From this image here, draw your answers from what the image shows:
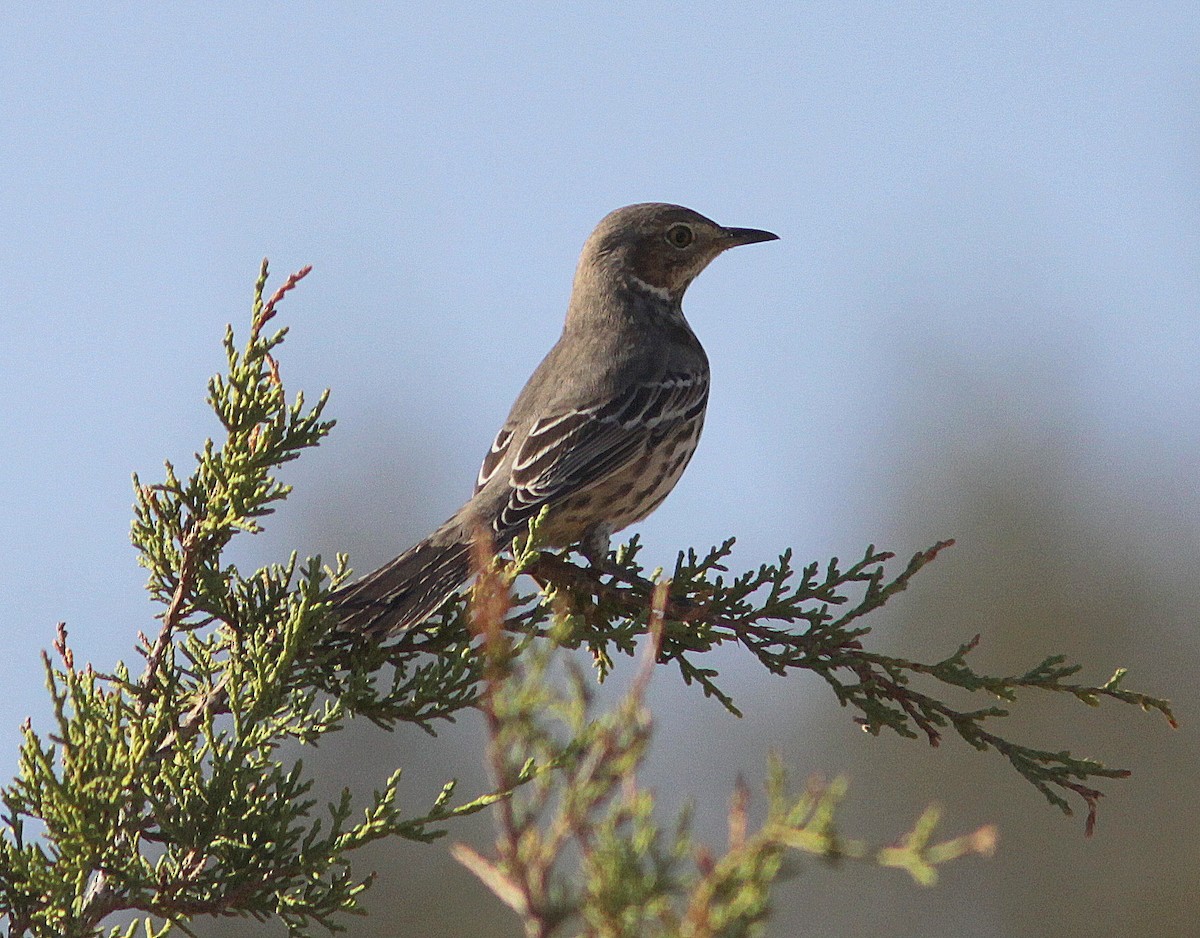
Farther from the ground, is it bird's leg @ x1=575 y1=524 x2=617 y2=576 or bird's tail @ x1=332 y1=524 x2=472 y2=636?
bird's leg @ x1=575 y1=524 x2=617 y2=576

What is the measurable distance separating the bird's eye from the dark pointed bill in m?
0.25

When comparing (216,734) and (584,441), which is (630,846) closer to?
(216,734)

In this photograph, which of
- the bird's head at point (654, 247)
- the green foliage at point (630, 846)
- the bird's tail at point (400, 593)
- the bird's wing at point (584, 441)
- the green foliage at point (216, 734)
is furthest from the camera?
the bird's head at point (654, 247)

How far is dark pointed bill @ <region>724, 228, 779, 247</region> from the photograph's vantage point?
9195mm

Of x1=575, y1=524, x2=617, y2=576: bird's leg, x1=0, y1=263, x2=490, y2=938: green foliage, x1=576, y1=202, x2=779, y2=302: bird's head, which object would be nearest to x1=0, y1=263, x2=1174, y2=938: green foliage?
x1=0, y1=263, x2=490, y2=938: green foliage

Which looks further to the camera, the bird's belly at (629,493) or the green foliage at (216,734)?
the bird's belly at (629,493)

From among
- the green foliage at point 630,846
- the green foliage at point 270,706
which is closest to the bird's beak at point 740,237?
the green foliage at point 270,706

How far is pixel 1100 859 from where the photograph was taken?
19969mm

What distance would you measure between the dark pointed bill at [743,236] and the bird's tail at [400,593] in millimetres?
4138

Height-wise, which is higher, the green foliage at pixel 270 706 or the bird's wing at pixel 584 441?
the bird's wing at pixel 584 441

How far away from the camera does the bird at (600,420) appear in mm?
5762

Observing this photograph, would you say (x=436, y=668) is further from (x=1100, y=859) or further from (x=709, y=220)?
(x=1100, y=859)

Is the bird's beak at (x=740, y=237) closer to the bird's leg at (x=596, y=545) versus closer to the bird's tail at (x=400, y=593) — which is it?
the bird's leg at (x=596, y=545)

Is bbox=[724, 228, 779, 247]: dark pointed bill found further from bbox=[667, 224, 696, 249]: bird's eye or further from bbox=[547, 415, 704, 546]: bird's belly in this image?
bbox=[547, 415, 704, 546]: bird's belly
